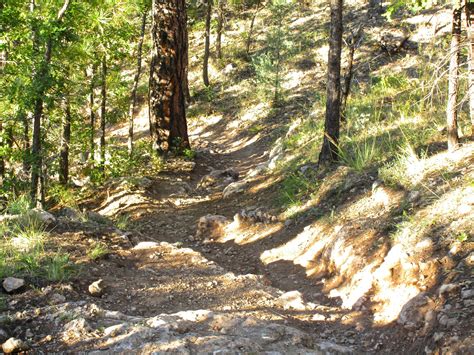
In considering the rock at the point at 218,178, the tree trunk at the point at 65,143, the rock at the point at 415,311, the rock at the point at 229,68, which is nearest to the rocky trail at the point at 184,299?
the rock at the point at 415,311

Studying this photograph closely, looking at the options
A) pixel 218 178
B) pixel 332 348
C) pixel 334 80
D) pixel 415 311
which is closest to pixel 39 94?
pixel 218 178

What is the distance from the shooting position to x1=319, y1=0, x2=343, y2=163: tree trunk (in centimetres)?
758

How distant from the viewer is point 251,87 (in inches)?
831

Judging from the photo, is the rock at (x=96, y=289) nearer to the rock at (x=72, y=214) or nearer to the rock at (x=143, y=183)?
the rock at (x=72, y=214)

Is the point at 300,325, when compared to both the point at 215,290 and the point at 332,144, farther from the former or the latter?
the point at 332,144

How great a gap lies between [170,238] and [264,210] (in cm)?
181

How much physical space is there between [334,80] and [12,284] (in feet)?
18.9

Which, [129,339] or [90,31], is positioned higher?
[90,31]

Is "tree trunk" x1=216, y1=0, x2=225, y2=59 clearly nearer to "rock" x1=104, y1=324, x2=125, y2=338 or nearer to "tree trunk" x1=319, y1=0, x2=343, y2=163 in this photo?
"tree trunk" x1=319, y1=0, x2=343, y2=163

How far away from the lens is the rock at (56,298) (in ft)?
13.8

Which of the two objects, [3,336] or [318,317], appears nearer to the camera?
[3,336]

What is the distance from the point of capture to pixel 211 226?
8.33m

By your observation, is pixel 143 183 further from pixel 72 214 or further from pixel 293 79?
pixel 293 79

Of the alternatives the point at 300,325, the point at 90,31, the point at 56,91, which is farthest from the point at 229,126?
the point at 300,325
